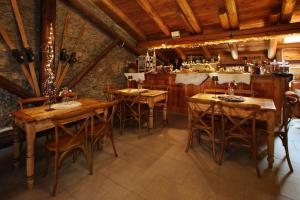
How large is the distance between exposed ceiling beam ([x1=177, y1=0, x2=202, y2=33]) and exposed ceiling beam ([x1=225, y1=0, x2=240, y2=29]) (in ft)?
2.78

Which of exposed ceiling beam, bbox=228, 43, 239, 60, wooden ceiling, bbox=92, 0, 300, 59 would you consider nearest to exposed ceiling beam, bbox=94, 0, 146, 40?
wooden ceiling, bbox=92, 0, 300, 59

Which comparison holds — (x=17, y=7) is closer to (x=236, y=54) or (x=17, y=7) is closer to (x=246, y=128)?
(x=246, y=128)

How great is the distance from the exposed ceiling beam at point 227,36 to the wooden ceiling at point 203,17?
10cm

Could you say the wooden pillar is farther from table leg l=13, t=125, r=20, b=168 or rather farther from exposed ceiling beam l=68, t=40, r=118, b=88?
table leg l=13, t=125, r=20, b=168

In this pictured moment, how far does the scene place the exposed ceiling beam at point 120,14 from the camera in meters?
4.80

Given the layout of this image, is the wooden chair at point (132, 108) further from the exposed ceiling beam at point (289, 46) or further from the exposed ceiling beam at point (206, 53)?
the exposed ceiling beam at point (289, 46)

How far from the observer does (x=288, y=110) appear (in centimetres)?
235

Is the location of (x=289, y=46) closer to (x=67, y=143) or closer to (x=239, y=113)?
(x=239, y=113)

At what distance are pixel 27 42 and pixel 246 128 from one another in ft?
14.4

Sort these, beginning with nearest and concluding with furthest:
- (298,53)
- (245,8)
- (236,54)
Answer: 1. (245,8)
2. (298,53)
3. (236,54)

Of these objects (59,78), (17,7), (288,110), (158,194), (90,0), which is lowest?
(158,194)

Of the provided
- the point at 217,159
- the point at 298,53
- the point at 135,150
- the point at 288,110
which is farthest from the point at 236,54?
the point at 135,150

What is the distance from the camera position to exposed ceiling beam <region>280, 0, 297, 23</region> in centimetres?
350

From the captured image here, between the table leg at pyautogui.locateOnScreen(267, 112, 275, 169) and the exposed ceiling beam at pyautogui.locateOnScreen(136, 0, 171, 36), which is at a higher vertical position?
the exposed ceiling beam at pyautogui.locateOnScreen(136, 0, 171, 36)
